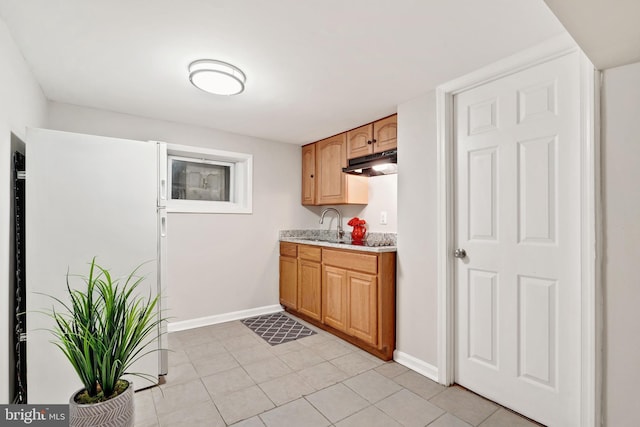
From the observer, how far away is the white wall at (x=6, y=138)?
5.13 ft

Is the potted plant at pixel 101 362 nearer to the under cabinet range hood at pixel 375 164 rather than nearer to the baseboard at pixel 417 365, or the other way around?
the baseboard at pixel 417 365

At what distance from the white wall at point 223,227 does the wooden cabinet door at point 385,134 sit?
1422 mm

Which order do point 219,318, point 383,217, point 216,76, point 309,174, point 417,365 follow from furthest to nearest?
point 309,174 → point 219,318 → point 383,217 → point 417,365 → point 216,76

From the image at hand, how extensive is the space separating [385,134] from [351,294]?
5.06ft

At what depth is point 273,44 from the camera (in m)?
1.75

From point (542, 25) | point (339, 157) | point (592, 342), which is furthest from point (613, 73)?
point (339, 157)

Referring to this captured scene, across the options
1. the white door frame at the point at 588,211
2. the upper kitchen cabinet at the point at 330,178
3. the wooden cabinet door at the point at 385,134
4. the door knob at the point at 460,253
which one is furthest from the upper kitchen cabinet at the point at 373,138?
the door knob at the point at 460,253

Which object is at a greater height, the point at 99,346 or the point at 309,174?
the point at 309,174

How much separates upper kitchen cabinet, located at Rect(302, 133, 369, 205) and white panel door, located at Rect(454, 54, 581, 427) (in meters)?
1.39

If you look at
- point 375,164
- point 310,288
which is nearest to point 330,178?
point 375,164

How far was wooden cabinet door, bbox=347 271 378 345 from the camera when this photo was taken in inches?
99.7

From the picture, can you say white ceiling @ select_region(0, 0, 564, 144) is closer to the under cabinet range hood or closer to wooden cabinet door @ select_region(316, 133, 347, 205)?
the under cabinet range hood

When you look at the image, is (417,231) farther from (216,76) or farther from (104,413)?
(104,413)

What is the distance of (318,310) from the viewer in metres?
3.22
